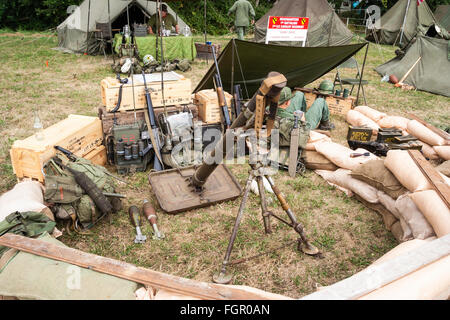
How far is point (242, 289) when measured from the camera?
195 centimetres

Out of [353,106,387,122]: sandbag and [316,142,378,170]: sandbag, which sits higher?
[353,106,387,122]: sandbag

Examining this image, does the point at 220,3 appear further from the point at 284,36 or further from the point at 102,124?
the point at 102,124

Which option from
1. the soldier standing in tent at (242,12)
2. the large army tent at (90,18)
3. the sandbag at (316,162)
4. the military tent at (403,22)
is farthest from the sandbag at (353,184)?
the military tent at (403,22)

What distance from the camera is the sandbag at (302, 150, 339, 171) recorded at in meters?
4.75

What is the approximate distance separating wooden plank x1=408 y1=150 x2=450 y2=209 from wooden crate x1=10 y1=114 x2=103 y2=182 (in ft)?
13.0

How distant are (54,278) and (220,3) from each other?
848 inches

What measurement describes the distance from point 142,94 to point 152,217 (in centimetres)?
197

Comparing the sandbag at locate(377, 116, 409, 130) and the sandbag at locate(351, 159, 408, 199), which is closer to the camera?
the sandbag at locate(351, 159, 408, 199)

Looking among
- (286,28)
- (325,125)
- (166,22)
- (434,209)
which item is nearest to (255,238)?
(434,209)

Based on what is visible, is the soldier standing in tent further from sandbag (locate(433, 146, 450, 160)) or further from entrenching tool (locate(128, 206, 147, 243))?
entrenching tool (locate(128, 206, 147, 243))

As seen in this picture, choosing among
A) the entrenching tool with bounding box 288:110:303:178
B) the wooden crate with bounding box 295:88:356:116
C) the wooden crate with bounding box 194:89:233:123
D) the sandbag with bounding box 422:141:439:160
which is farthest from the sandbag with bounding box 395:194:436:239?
the wooden crate with bounding box 295:88:356:116
